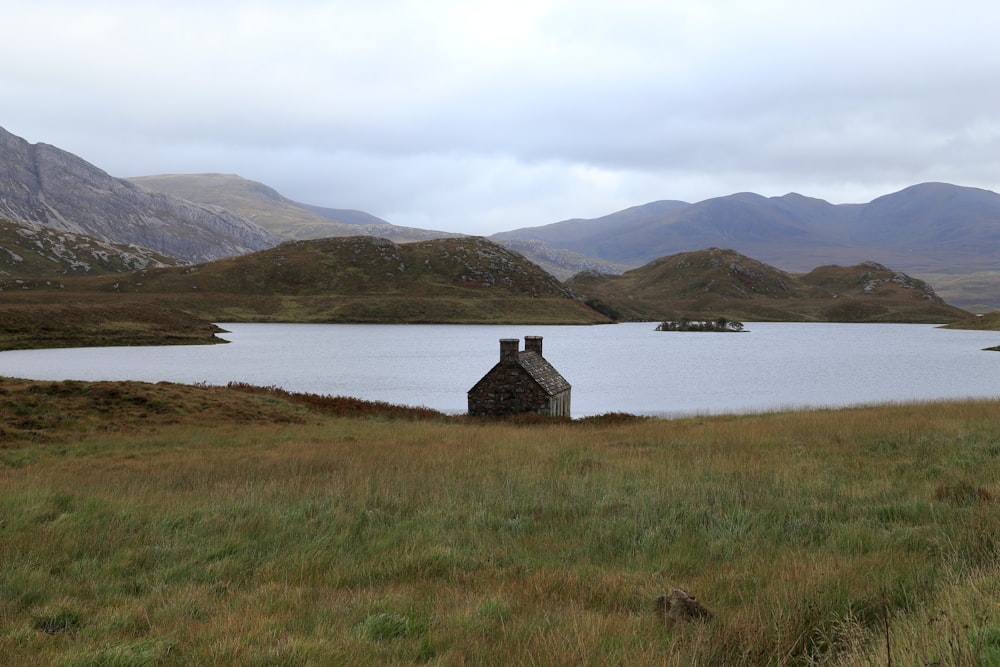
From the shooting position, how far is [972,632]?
16.3ft

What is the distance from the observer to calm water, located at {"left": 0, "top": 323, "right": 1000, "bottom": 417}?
50.2m

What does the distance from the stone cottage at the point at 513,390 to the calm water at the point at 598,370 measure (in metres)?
6.99

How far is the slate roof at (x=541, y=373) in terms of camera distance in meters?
36.4

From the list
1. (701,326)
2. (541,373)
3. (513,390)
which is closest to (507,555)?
(513,390)

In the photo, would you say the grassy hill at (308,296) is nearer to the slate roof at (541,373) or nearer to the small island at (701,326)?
the small island at (701,326)

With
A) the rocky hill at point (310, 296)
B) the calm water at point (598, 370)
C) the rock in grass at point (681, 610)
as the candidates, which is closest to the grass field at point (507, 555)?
the rock in grass at point (681, 610)

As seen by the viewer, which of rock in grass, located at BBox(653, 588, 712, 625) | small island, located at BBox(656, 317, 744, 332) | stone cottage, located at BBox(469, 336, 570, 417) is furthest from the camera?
small island, located at BBox(656, 317, 744, 332)

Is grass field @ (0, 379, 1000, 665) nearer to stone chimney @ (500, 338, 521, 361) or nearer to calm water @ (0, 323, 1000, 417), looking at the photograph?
stone chimney @ (500, 338, 521, 361)

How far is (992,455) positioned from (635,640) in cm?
1505

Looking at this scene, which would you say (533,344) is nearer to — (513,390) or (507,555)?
(513,390)

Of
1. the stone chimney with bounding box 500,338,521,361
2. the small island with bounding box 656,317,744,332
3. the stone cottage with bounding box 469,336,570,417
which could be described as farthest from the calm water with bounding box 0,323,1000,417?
the small island with bounding box 656,317,744,332

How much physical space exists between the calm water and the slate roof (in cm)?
462

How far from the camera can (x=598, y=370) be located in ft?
228

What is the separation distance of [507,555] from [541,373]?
29100mm
